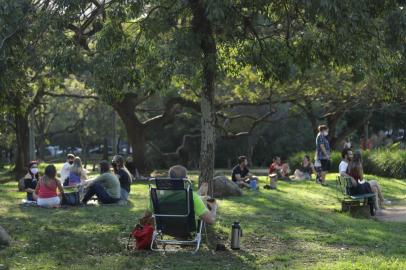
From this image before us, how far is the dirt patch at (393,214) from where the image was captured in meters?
12.8

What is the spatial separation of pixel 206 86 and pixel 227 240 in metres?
2.49

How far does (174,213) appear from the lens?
8.76 meters

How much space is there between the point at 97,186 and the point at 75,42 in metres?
4.89

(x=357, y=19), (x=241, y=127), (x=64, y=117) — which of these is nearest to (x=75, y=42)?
(x=357, y=19)

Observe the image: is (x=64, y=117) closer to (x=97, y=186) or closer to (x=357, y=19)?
(x=97, y=186)

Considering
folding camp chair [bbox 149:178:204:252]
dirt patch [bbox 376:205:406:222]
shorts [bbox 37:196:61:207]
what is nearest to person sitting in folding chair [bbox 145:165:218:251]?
folding camp chair [bbox 149:178:204:252]

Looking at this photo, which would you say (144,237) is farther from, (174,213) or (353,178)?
(353,178)

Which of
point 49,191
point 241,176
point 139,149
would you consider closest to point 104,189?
point 49,191

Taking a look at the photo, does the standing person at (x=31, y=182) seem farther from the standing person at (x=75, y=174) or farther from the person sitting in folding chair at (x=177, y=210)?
the person sitting in folding chair at (x=177, y=210)

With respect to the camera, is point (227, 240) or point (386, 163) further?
point (386, 163)

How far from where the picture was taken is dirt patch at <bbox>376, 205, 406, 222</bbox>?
1275cm

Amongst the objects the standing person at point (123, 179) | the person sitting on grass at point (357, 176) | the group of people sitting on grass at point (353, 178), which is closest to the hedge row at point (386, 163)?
the group of people sitting on grass at point (353, 178)

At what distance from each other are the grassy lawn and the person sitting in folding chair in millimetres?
312

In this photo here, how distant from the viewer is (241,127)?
137ft
